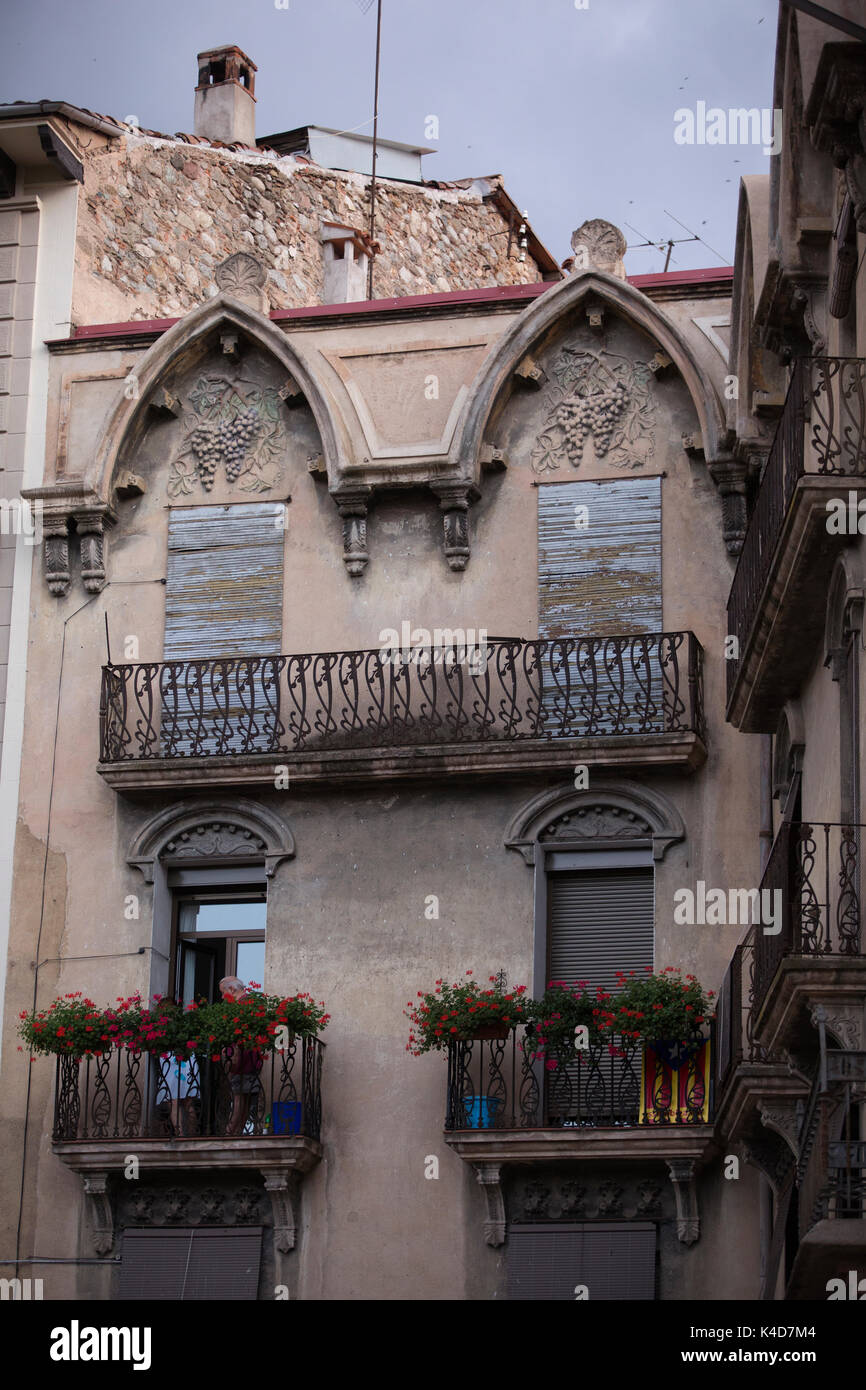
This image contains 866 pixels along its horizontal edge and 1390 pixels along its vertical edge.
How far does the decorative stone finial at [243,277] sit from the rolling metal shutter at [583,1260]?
30.0ft

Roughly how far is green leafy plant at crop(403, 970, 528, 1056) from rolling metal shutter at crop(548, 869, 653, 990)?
81cm

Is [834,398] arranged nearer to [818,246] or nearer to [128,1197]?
[818,246]

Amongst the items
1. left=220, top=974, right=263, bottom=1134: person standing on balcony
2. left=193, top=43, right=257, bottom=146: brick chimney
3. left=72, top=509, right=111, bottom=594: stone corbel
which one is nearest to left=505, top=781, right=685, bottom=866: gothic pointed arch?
left=220, top=974, right=263, bottom=1134: person standing on balcony

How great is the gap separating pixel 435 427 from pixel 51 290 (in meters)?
4.35

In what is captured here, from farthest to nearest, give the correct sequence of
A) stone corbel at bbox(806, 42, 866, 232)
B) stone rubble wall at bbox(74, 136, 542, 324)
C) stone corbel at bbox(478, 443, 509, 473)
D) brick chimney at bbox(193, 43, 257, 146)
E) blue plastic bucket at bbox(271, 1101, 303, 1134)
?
Answer: brick chimney at bbox(193, 43, 257, 146) → stone rubble wall at bbox(74, 136, 542, 324) → stone corbel at bbox(478, 443, 509, 473) → blue plastic bucket at bbox(271, 1101, 303, 1134) → stone corbel at bbox(806, 42, 866, 232)

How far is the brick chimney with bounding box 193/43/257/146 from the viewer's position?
31.8 meters

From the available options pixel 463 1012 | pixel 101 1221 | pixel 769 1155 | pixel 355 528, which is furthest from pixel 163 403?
pixel 769 1155

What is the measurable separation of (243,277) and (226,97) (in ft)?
21.8

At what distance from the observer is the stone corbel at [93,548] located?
2550 centimetres

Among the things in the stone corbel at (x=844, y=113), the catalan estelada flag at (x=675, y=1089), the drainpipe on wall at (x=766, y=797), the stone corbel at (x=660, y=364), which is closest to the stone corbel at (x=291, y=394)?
the stone corbel at (x=660, y=364)

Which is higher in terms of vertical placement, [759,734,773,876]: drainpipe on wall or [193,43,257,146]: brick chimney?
[193,43,257,146]: brick chimney

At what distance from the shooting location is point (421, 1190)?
75.5ft

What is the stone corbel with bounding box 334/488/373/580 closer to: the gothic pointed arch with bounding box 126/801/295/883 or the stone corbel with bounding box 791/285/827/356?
the gothic pointed arch with bounding box 126/801/295/883
